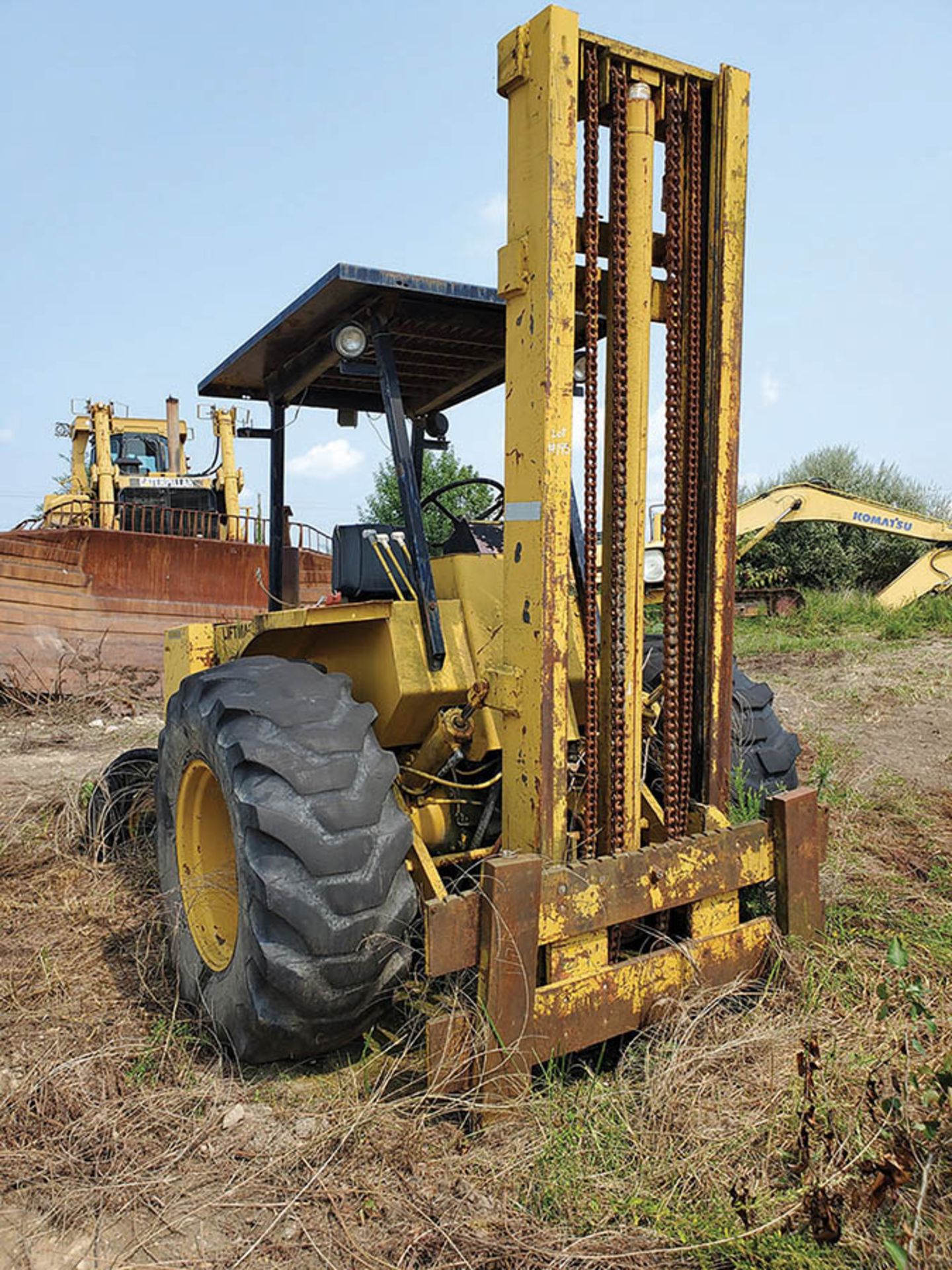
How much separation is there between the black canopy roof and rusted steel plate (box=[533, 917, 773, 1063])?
87.9 inches

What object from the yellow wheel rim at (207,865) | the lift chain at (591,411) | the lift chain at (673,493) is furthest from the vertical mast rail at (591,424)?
the yellow wheel rim at (207,865)

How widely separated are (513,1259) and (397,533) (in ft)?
7.98

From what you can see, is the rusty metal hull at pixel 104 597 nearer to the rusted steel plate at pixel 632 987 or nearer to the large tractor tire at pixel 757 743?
the large tractor tire at pixel 757 743

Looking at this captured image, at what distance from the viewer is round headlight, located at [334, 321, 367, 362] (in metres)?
3.56

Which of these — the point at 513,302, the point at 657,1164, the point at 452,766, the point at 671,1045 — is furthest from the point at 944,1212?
the point at 513,302

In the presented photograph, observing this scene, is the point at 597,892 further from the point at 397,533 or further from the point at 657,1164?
the point at 397,533

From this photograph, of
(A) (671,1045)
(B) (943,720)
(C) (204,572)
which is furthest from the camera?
(C) (204,572)

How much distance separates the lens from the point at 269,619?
3.74 meters

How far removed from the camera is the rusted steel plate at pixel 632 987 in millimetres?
2918

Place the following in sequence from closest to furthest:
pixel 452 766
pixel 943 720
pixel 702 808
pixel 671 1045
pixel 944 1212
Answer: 1. pixel 944 1212
2. pixel 671 1045
3. pixel 702 808
4. pixel 452 766
5. pixel 943 720

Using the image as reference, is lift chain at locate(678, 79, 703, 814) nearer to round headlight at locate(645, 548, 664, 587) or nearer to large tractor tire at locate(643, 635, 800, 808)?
large tractor tire at locate(643, 635, 800, 808)

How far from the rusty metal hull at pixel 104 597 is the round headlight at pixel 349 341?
24.4 feet

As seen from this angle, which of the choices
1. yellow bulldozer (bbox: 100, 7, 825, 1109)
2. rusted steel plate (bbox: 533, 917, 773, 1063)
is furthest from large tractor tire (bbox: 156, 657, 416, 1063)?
rusted steel plate (bbox: 533, 917, 773, 1063)

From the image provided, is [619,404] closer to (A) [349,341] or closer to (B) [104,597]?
(A) [349,341]
